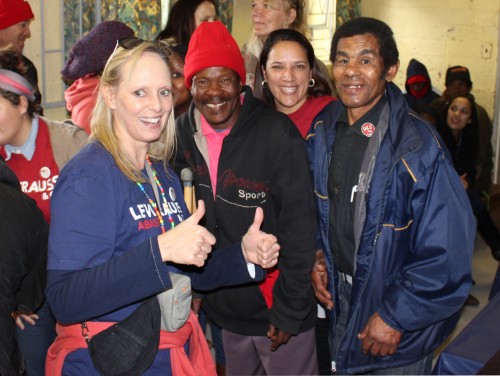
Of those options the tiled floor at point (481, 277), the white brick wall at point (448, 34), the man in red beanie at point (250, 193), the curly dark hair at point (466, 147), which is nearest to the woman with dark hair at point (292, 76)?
the man in red beanie at point (250, 193)

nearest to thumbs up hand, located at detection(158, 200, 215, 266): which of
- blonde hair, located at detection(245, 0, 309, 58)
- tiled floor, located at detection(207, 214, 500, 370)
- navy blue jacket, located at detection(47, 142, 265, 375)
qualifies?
navy blue jacket, located at detection(47, 142, 265, 375)

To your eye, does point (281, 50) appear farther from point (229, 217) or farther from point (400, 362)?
point (400, 362)

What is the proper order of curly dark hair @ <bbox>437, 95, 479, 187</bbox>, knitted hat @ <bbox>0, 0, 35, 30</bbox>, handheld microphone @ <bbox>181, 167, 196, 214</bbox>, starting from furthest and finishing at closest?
curly dark hair @ <bbox>437, 95, 479, 187</bbox> < knitted hat @ <bbox>0, 0, 35, 30</bbox> < handheld microphone @ <bbox>181, 167, 196, 214</bbox>

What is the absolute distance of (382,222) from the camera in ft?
7.75

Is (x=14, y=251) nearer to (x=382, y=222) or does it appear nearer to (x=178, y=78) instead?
(x=382, y=222)

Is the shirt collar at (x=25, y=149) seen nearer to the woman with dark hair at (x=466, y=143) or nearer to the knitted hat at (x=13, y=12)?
the knitted hat at (x=13, y=12)

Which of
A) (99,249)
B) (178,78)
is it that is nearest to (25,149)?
(178,78)

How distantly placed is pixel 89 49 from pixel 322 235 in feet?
4.88

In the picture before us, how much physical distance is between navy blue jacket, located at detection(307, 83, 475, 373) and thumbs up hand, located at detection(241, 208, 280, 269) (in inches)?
20.2

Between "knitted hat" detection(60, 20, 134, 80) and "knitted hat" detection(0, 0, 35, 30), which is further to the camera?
"knitted hat" detection(0, 0, 35, 30)

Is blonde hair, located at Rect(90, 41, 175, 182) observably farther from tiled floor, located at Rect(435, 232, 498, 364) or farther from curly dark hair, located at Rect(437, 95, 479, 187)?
curly dark hair, located at Rect(437, 95, 479, 187)

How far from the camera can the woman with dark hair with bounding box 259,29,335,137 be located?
3094 mm

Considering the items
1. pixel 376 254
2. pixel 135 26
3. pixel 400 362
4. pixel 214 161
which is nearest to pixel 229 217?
pixel 214 161

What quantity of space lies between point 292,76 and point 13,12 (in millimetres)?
1534
